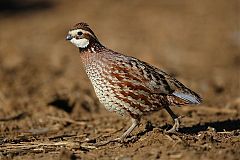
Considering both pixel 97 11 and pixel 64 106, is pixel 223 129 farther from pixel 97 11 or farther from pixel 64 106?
pixel 97 11

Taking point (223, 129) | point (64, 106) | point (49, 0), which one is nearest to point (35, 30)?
point (49, 0)

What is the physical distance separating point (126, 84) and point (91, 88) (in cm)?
526

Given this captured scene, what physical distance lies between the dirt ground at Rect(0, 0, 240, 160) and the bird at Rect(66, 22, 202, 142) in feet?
1.26

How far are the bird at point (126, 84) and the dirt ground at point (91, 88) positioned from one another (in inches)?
15.2

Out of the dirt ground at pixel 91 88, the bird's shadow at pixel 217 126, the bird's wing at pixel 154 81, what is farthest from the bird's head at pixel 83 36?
the bird's shadow at pixel 217 126

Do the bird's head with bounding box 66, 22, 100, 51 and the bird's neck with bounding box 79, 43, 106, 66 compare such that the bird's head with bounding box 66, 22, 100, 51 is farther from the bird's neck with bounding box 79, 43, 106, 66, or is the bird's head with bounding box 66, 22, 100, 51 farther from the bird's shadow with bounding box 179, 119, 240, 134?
the bird's shadow with bounding box 179, 119, 240, 134

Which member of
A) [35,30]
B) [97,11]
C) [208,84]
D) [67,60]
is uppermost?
[97,11]

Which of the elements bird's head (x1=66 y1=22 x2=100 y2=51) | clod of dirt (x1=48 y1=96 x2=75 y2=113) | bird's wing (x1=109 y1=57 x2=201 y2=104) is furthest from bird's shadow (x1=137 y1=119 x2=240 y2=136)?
clod of dirt (x1=48 y1=96 x2=75 y2=113)

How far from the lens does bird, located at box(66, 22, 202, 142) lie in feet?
26.8

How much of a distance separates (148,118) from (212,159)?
12.0 ft

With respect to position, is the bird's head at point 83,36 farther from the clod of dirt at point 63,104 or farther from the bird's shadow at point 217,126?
the clod of dirt at point 63,104

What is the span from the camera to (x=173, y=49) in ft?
58.3

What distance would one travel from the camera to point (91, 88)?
13.4m

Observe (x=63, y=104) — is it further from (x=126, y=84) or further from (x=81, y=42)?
(x=126, y=84)
